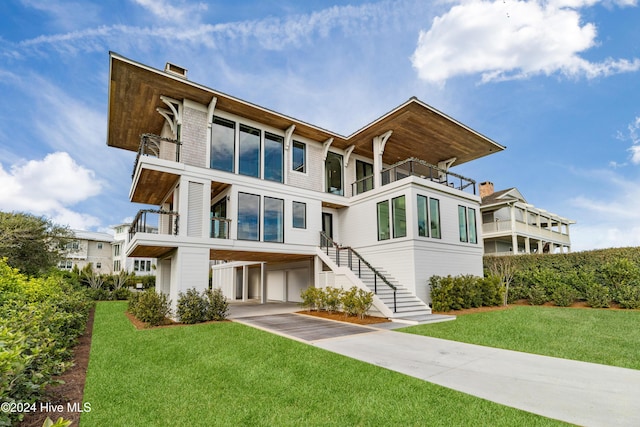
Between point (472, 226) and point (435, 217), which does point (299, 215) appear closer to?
point (435, 217)

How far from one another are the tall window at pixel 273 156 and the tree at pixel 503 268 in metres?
12.0

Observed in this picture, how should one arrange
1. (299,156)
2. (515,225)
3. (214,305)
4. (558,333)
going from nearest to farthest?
1. (558,333)
2. (214,305)
3. (299,156)
4. (515,225)

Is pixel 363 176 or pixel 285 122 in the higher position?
pixel 285 122

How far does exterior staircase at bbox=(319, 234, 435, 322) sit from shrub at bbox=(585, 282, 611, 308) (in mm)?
7661

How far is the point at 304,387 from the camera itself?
4.64 m

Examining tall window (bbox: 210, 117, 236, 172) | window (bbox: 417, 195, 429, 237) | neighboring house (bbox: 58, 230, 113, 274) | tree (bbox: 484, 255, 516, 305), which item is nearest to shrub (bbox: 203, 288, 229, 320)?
tall window (bbox: 210, 117, 236, 172)

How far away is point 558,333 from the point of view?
862cm

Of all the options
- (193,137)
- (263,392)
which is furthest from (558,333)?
(193,137)

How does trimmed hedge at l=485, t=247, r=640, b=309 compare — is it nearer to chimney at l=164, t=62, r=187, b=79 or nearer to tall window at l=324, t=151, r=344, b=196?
tall window at l=324, t=151, r=344, b=196

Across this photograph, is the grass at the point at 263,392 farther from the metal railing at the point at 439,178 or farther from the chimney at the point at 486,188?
the chimney at the point at 486,188

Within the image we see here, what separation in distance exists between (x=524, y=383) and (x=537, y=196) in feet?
107

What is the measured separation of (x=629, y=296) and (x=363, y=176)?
1290 cm

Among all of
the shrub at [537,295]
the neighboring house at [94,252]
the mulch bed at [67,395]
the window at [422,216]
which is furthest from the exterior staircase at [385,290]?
the neighboring house at [94,252]

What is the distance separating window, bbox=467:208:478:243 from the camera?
16938 millimetres
